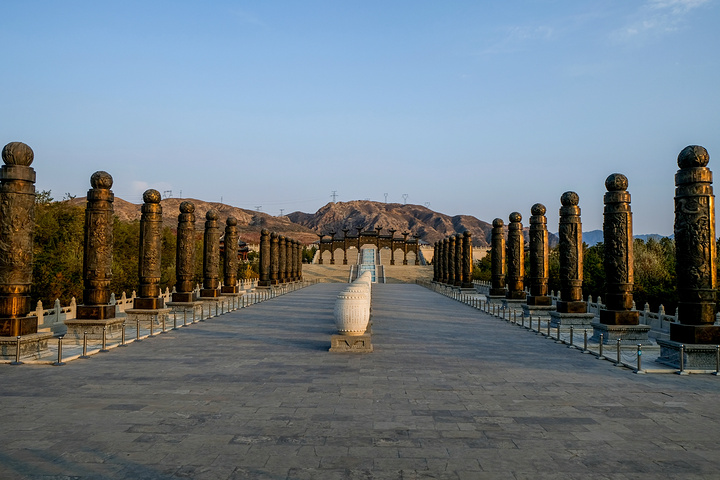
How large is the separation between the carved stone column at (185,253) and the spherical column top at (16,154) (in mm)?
9725

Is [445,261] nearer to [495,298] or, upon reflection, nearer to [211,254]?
[495,298]

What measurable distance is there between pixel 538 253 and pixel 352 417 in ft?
57.6

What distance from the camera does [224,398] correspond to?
8.78 metres

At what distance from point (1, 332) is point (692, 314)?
15594mm

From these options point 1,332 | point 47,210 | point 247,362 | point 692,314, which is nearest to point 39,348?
point 1,332

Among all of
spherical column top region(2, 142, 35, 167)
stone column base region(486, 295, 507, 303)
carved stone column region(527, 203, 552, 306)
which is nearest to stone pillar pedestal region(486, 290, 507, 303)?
stone column base region(486, 295, 507, 303)

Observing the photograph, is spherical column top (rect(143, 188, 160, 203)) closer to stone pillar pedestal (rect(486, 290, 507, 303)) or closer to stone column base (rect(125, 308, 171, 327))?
stone column base (rect(125, 308, 171, 327))

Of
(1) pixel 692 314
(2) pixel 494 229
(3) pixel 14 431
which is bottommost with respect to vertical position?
(3) pixel 14 431

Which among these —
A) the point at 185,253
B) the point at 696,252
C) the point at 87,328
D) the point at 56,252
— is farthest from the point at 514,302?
the point at 56,252

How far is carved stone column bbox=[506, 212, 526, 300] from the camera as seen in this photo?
1065 inches

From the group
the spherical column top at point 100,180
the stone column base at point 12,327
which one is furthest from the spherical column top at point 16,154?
the stone column base at point 12,327

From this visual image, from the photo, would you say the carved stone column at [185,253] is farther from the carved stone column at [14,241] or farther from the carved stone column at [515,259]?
the carved stone column at [515,259]

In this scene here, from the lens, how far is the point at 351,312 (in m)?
13.4

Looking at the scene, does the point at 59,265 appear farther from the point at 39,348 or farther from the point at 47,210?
the point at 39,348
